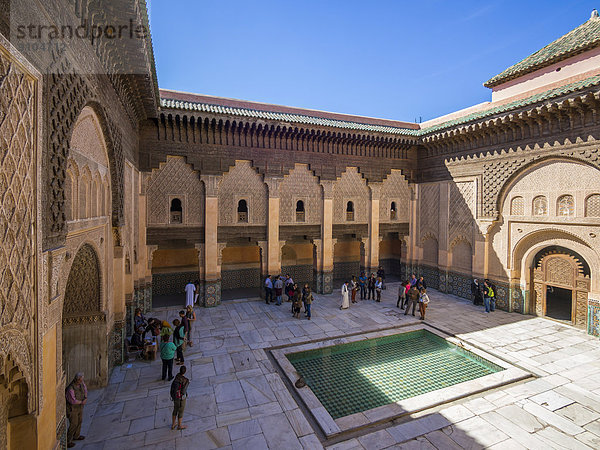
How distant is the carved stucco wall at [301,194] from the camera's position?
1009 cm

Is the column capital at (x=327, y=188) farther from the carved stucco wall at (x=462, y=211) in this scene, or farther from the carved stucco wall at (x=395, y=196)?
the carved stucco wall at (x=462, y=211)

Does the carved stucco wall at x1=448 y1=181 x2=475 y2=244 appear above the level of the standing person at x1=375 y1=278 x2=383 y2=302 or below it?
above

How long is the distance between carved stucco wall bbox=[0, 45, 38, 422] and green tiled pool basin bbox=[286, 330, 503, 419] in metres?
3.80

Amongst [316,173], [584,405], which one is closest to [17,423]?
[584,405]

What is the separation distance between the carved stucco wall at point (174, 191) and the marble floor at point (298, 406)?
3.38 metres

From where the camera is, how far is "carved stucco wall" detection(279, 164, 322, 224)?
397 inches

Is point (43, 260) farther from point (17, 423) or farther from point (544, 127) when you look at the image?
point (544, 127)

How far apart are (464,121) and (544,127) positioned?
2.09 m

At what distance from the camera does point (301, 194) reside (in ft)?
33.7

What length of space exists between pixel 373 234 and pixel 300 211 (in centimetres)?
288

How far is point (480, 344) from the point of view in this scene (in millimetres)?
6613

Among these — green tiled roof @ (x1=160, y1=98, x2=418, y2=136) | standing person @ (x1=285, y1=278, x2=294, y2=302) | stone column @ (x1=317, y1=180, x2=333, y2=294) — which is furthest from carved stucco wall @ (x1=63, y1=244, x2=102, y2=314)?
stone column @ (x1=317, y1=180, x2=333, y2=294)

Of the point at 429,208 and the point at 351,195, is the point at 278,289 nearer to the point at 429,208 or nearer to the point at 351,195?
the point at 351,195

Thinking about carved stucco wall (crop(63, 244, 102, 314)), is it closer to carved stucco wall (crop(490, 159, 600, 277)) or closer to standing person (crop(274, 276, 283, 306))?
standing person (crop(274, 276, 283, 306))
